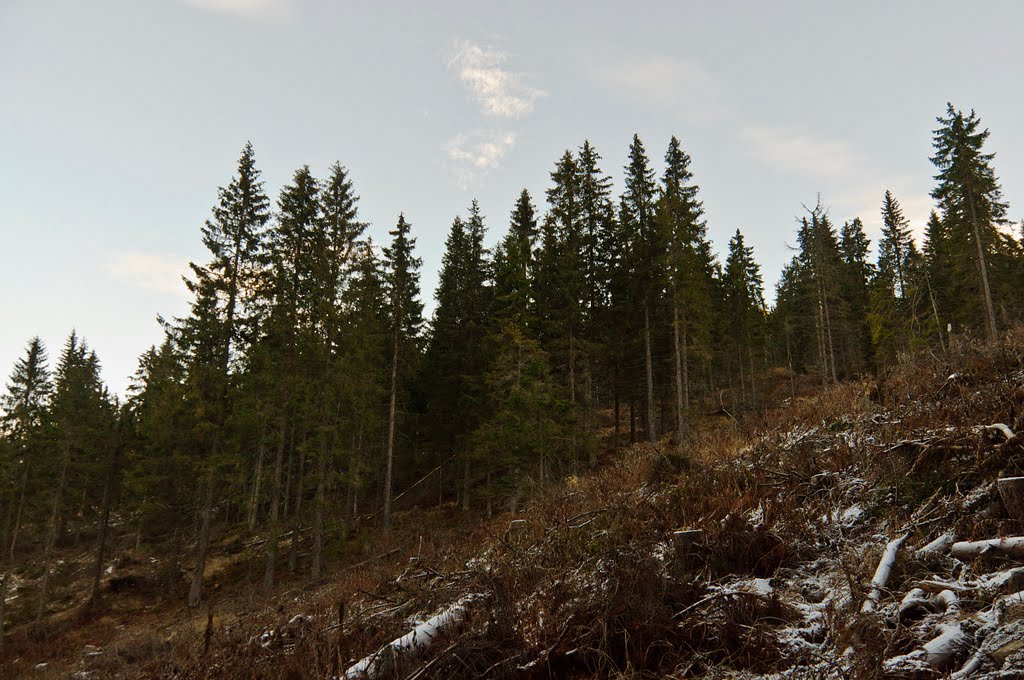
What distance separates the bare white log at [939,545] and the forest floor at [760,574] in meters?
0.01

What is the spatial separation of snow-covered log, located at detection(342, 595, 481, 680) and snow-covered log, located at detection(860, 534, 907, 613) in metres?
3.75

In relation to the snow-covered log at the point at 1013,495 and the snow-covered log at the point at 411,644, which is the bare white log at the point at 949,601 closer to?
the snow-covered log at the point at 1013,495

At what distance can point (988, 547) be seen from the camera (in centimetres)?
423

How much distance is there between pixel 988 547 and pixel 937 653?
1530 mm

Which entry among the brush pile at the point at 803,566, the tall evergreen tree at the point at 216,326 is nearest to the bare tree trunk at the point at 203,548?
the tall evergreen tree at the point at 216,326

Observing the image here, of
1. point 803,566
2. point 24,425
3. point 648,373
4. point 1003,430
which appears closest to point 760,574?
point 803,566

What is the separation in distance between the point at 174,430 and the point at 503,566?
2342cm

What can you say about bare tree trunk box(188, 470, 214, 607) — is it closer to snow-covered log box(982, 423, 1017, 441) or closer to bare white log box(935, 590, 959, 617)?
bare white log box(935, 590, 959, 617)

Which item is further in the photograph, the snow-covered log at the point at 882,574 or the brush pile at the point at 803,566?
the snow-covered log at the point at 882,574

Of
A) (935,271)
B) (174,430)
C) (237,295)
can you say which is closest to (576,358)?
(237,295)

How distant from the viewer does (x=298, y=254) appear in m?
26.2

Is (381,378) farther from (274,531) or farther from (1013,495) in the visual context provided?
(1013,495)

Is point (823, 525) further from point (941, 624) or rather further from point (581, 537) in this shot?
point (581, 537)

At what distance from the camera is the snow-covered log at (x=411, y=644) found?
16.3 ft
